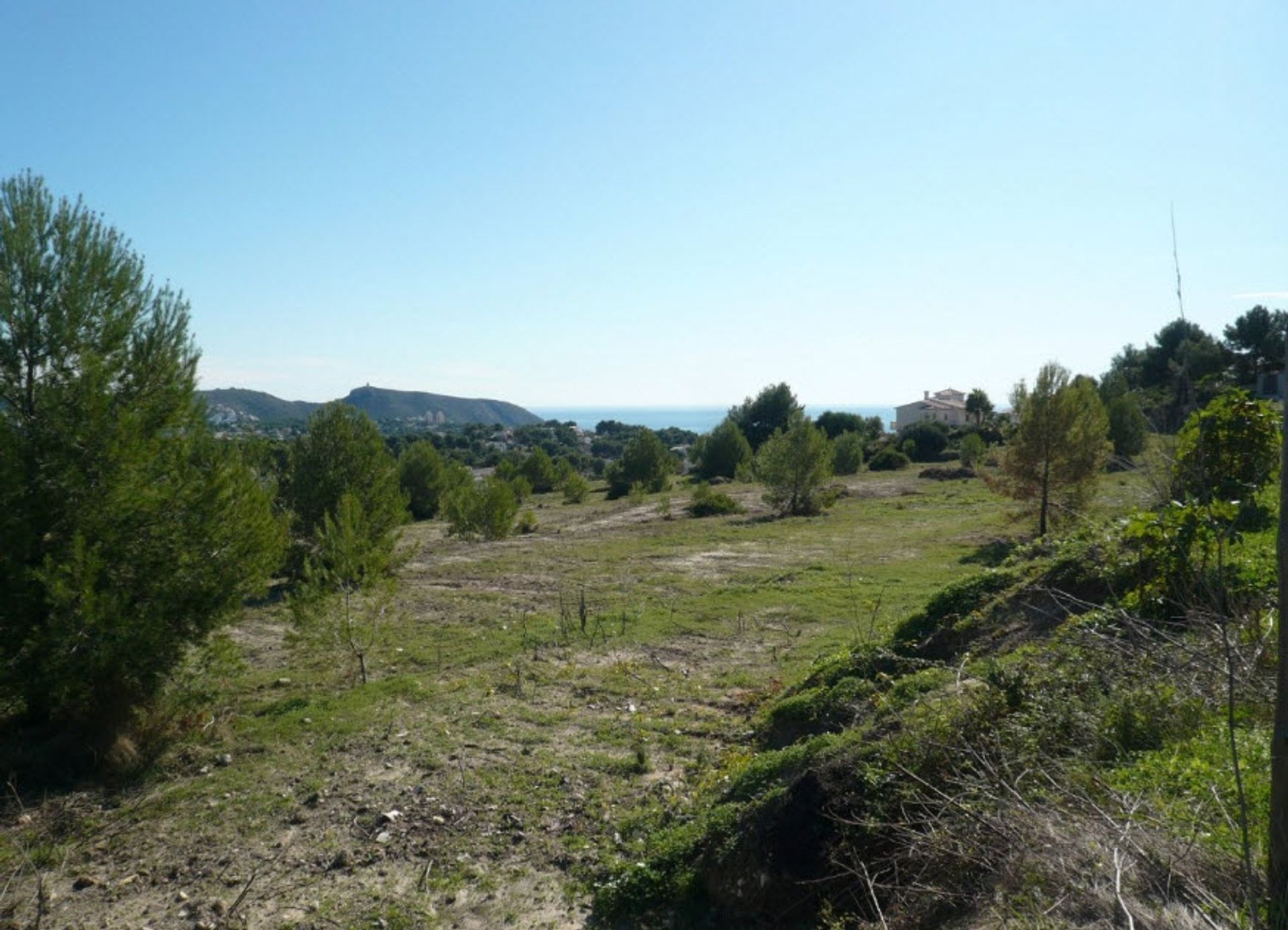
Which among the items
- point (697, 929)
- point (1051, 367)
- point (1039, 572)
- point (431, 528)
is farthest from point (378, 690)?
point (431, 528)

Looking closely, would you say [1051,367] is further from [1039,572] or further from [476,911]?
[476,911]

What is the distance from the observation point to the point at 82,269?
9695 mm

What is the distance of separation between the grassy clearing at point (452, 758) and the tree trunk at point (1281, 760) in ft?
15.3

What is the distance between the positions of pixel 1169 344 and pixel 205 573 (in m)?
48.1

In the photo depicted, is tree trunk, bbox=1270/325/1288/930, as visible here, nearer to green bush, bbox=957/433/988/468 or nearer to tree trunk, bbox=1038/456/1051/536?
tree trunk, bbox=1038/456/1051/536

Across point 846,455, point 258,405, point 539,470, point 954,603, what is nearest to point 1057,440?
point 954,603

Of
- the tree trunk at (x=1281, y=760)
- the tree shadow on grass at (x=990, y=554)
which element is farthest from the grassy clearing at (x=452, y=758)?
the tree trunk at (x=1281, y=760)

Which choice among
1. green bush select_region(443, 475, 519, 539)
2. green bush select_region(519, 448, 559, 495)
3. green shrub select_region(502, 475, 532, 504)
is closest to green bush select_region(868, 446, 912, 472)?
green bush select_region(519, 448, 559, 495)

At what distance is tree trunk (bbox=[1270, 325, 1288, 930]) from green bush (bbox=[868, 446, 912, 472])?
6216 centimetres

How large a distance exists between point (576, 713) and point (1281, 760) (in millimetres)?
8930

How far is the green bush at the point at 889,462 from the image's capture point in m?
63.3

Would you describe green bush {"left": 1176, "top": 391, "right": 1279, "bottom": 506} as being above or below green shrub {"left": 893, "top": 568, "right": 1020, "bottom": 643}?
above

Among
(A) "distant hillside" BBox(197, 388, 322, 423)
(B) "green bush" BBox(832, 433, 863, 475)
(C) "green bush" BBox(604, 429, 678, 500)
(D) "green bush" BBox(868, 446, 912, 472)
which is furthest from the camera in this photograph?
(A) "distant hillside" BBox(197, 388, 322, 423)

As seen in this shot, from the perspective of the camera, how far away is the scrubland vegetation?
4.31 m
